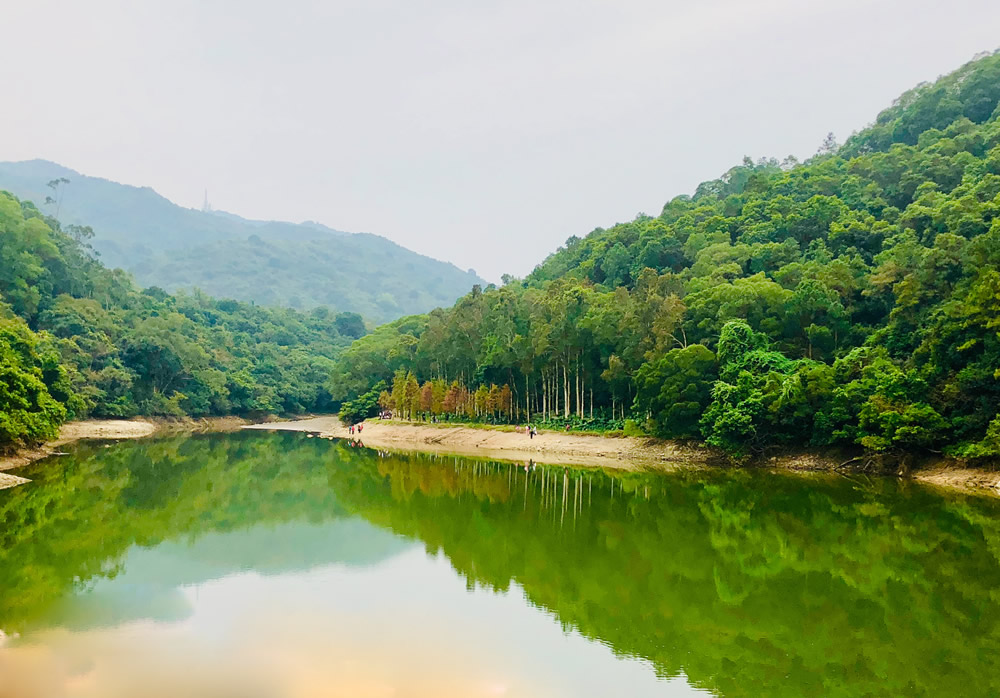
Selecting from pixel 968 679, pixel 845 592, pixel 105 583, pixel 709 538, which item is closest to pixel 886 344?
pixel 709 538

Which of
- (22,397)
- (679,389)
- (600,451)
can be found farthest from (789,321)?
(22,397)

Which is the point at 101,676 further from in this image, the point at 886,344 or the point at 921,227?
the point at 921,227

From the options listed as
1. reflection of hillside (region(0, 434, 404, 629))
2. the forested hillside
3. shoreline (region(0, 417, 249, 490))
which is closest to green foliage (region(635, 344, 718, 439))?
the forested hillside

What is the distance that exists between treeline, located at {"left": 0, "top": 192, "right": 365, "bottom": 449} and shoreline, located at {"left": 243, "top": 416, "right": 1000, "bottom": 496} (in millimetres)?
17310

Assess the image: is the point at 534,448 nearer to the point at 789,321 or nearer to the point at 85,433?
the point at 789,321

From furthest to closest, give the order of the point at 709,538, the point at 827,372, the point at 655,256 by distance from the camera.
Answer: the point at 655,256 → the point at 827,372 → the point at 709,538

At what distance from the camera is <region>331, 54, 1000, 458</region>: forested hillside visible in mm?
31703

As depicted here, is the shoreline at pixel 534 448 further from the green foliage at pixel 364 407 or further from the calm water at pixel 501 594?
the calm water at pixel 501 594

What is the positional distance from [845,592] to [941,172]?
58.6 meters

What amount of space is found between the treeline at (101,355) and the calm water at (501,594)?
43.0ft

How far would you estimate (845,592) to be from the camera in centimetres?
1422

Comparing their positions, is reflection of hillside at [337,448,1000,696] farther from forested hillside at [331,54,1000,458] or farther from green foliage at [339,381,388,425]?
green foliage at [339,381,388,425]

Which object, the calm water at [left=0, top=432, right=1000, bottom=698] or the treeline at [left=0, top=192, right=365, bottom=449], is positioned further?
the treeline at [left=0, top=192, right=365, bottom=449]

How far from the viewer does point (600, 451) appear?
148 feet
